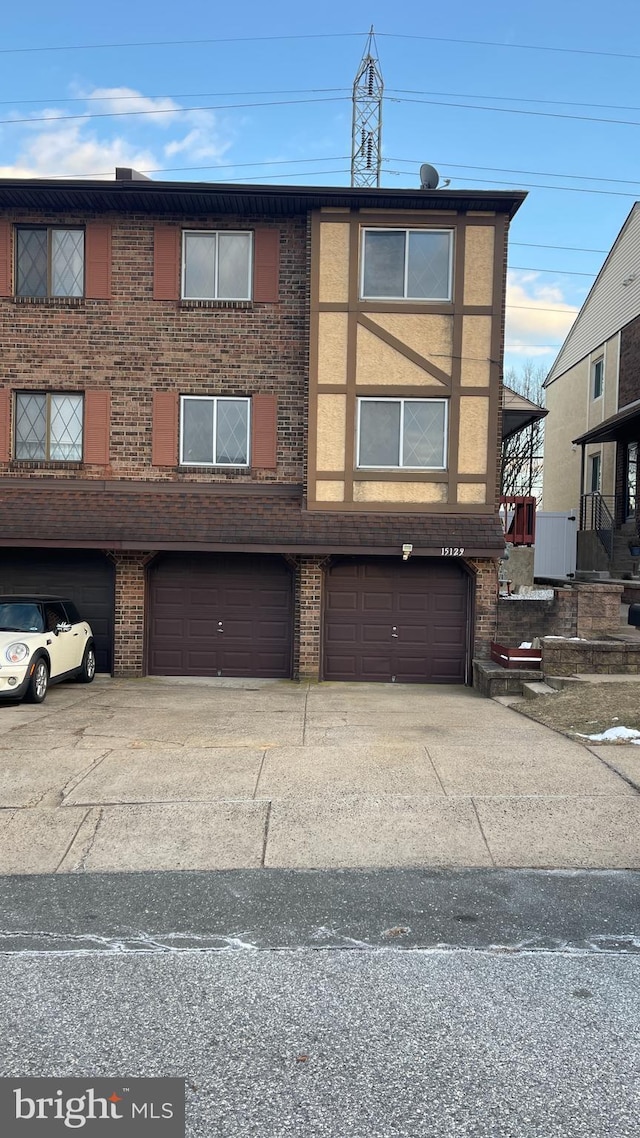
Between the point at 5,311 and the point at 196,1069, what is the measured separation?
14983 mm

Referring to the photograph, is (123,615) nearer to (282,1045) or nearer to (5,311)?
(5,311)

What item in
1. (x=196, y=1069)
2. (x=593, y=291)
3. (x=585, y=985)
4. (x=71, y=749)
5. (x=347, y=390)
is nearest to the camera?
(x=196, y=1069)

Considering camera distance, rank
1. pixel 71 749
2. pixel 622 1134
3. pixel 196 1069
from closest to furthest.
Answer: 1. pixel 622 1134
2. pixel 196 1069
3. pixel 71 749

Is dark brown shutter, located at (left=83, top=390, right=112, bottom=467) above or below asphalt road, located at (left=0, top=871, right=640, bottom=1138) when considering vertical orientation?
above

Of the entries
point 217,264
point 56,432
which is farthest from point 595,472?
point 56,432

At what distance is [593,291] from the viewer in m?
28.7

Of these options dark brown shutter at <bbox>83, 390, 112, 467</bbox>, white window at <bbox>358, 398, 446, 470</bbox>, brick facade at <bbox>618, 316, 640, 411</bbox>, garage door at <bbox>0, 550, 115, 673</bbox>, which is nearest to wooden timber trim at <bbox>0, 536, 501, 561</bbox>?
garage door at <bbox>0, 550, 115, 673</bbox>

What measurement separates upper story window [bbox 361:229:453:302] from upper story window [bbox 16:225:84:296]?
5.53m

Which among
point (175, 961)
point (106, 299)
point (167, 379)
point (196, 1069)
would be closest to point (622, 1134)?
point (196, 1069)

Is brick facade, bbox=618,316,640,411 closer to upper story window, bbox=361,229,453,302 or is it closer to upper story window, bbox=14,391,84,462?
upper story window, bbox=361,229,453,302

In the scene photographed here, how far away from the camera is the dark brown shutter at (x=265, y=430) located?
49.8ft

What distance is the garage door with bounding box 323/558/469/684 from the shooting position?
1512cm

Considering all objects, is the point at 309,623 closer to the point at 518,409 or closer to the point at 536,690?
the point at 536,690

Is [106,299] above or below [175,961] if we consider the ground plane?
above
